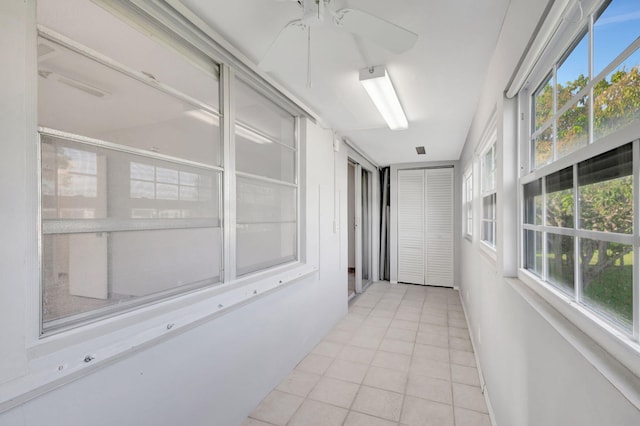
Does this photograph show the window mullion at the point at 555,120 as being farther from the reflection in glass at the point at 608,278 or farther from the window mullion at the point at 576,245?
the reflection in glass at the point at 608,278

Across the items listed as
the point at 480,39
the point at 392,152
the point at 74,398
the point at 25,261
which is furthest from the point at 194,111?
the point at 392,152

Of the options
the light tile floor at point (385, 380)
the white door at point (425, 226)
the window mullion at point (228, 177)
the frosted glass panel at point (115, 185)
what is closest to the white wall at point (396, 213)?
the white door at point (425, 226)

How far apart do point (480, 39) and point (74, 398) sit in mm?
2561

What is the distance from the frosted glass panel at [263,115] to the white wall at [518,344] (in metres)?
1.64

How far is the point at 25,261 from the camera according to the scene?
940 mm

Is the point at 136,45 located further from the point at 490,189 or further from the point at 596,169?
the point at 490,189

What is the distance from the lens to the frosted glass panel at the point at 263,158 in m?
2.08

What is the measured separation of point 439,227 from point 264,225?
426 cm

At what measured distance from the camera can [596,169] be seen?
34.6 inches

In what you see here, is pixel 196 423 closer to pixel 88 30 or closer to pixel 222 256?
pixel 222 256

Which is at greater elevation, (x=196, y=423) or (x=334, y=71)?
(x=334, y=71)

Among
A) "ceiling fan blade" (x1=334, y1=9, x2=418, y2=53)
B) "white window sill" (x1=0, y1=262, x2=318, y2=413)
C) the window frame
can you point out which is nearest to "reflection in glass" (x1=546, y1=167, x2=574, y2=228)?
"ceiling fan blade" (x1=334, y1=9, x2=418, y2=53)

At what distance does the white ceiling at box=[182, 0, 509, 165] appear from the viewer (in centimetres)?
146

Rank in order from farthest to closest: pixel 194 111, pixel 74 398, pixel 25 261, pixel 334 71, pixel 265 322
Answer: pixel 265 322 → pixel 334 71 → pixel 194 111 → pixel 74 398 → pixel 25 261
